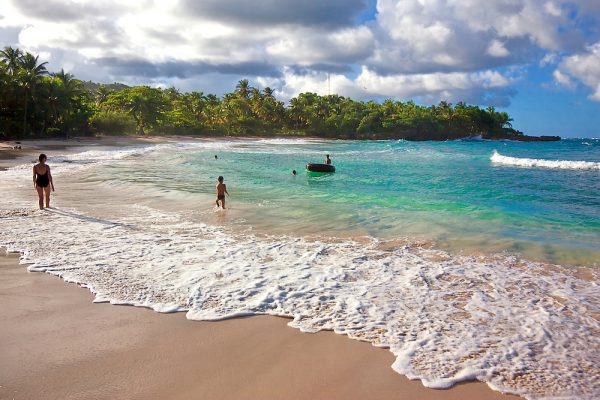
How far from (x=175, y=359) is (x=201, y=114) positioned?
8292cm

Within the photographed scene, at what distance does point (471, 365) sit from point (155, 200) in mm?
11694

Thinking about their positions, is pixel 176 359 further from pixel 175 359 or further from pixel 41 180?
pixel 41 180

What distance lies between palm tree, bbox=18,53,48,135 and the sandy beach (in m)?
47.0

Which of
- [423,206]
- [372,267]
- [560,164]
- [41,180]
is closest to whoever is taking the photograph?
[372,267]

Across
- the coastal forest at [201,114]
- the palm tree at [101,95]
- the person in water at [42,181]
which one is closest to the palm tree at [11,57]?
the coastal forest at [201,114]

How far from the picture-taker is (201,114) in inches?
3246

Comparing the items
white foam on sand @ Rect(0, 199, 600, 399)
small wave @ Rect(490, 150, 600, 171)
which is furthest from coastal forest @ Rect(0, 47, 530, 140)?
small wave @ Rect(490, 150, 600, 171)

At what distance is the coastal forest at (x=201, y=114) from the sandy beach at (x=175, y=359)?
150 feet

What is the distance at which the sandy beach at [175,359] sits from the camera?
11.2 ft

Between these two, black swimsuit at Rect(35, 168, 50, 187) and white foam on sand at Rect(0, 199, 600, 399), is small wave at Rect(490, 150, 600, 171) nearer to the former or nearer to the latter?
white foam on sand at Rect(0, 199, 600, 399)

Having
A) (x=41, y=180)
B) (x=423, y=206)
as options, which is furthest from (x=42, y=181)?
(x=423, y=206)

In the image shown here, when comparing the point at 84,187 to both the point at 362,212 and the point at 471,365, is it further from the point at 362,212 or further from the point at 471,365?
the point at 471,365

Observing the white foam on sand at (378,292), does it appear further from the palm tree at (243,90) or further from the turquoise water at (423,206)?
the palm tree at (243,90)

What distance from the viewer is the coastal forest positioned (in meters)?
43.7
